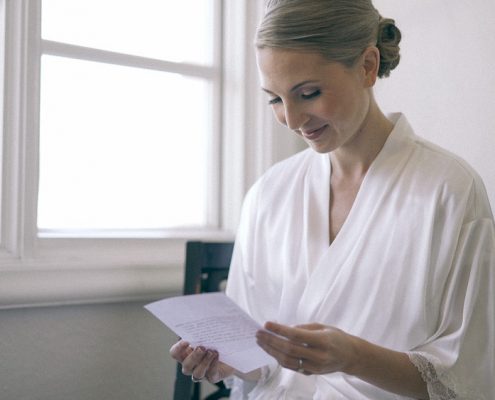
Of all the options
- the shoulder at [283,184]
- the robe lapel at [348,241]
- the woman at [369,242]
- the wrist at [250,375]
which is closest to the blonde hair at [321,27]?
the woman at [369,242]

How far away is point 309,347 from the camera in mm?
1188

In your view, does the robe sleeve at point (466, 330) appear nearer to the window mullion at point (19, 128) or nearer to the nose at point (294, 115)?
the nose at point (294, 115)

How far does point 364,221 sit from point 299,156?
398 mm

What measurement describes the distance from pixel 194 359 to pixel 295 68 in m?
0.68

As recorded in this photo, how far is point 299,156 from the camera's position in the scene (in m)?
1.90

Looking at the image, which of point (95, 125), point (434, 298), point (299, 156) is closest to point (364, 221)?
point (434, 298)

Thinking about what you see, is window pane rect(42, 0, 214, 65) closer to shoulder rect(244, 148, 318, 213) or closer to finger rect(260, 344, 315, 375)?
shoulder rect(244, 148, 318, 213)

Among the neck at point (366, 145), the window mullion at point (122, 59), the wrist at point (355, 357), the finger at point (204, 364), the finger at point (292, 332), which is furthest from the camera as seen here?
the window mullion at point (122, 59)

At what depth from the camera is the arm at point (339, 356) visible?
45.8 inches

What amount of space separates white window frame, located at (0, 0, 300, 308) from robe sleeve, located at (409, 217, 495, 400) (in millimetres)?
943

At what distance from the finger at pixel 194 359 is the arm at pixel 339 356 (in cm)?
31

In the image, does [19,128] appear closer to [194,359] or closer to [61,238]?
[61,238]

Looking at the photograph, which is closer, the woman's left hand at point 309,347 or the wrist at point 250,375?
the woman's left hand at point 309,347

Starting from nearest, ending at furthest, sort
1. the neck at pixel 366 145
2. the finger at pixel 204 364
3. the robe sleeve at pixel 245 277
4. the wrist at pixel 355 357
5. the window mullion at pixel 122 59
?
the wrist at pixel 355 357 → the finger at pixel 204 364 → the neck at pixel 366 145 → the robe sleeve at pixel 245 277 → the window mullion at pixel 122 59
